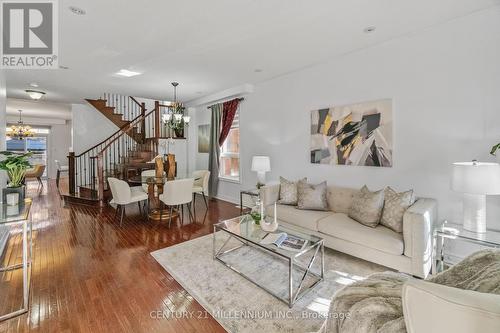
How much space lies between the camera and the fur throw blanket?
106 cm

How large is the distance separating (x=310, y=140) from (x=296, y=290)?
8.49 feet

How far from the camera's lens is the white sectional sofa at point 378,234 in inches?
91.1

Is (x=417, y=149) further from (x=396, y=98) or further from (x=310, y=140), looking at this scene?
(x=310, y=140)

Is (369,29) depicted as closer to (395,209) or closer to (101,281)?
(395,209)

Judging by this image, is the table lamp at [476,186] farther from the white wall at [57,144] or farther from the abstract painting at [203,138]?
the white wall at [57,144]

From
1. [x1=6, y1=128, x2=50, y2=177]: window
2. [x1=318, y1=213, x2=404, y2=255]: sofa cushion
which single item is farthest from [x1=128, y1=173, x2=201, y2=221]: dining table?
[x1=6, y1=128, x2=50, y2=177]: window

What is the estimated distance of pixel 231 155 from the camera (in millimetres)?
6062

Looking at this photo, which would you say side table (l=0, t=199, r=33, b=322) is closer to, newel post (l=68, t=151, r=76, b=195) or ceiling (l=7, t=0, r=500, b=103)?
ceiling (l=7, t=0, r=500, b=103)

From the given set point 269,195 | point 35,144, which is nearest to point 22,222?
point 269,195

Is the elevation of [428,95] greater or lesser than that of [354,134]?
greater

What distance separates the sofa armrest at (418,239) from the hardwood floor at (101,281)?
6.45ft

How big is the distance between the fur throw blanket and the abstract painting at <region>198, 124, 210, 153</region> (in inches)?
232

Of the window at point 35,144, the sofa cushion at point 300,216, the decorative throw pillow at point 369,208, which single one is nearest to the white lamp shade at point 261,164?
the sofa cushion at point 300,216

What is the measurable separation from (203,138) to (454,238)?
5944 mm
